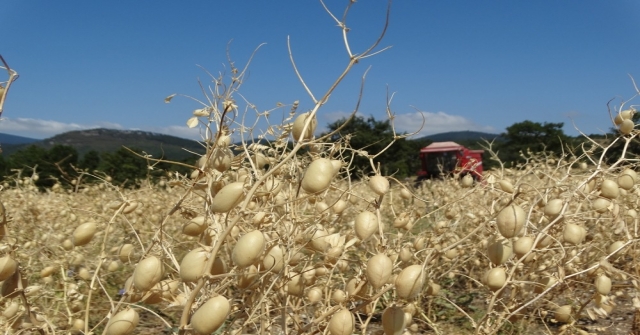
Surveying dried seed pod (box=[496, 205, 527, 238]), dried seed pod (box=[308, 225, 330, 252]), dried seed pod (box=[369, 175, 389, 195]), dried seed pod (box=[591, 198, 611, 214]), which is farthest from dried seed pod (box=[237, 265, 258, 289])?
dried seed pod (box=[591, 198, 611, 214])

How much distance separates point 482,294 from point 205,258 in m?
2.33

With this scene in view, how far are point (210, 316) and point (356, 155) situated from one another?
4.52 ft

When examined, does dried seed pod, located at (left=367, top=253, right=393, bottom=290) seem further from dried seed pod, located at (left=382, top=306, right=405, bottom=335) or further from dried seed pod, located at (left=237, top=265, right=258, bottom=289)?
dried seed pod, located at (left=237, top=265, right=258, bottom=289)

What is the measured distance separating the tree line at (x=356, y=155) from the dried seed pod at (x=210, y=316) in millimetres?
279

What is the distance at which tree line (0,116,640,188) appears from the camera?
167 centimetres

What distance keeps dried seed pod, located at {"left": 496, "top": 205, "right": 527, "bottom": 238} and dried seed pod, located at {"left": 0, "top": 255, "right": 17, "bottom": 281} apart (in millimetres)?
784

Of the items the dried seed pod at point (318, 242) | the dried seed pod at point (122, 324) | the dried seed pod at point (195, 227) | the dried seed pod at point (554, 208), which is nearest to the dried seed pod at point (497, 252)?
the dried seed pod at point (554, 208)

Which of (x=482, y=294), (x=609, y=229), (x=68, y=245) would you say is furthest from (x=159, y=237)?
(x=609, y=229)

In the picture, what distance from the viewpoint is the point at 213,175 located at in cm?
92

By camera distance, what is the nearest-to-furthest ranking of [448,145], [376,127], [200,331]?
1. [200,331]
2. [448,145]
3. [376,127]

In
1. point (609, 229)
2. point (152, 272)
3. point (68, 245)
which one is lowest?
point (609, 229)

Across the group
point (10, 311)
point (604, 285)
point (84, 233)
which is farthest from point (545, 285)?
point (10, 311)

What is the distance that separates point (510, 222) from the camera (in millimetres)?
900

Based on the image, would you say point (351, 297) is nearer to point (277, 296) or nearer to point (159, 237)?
point (277, 296)
